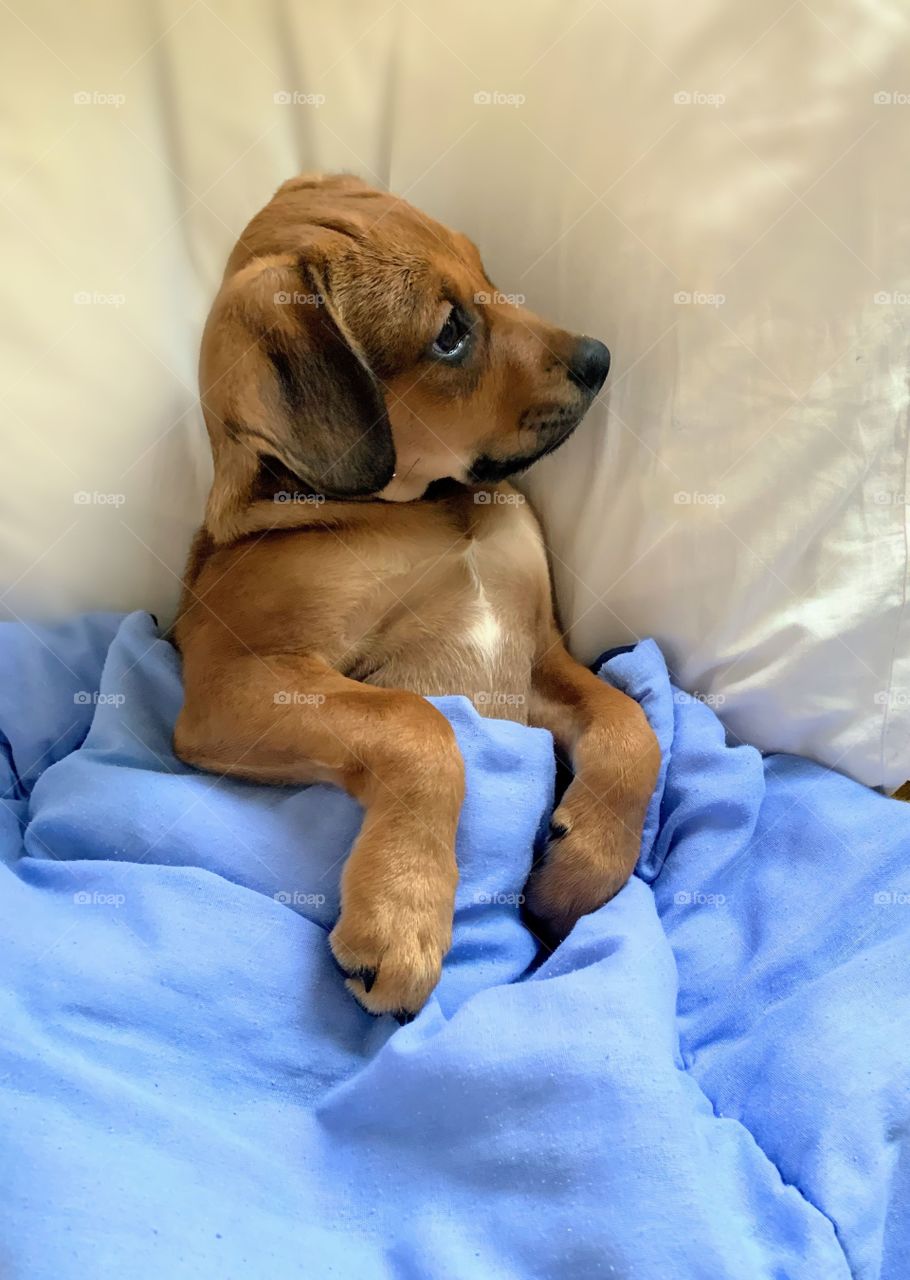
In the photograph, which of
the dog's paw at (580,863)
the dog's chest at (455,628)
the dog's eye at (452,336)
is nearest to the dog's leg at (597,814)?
the dog's paw at (580,863)

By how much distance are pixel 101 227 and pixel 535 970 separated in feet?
6.03

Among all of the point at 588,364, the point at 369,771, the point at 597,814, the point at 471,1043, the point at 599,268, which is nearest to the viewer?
the point at 471,1043

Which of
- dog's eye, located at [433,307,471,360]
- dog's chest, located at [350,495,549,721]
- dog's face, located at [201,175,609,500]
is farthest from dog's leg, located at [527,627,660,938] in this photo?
dog's eye, located at [433,307,471,360]

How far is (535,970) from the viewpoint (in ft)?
5.04

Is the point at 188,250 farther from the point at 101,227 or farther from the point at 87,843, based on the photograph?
the point at 87,843

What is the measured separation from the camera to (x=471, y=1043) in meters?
1.22

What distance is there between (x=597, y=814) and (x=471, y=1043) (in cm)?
51

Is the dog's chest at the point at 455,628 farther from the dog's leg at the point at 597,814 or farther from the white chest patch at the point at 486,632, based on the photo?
the dog's leg at the point at 597,814

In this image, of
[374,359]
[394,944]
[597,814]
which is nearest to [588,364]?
[374,359]

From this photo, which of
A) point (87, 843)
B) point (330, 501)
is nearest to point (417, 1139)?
point (87, 843)

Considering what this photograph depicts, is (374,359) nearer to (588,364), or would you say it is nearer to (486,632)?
(588,364)

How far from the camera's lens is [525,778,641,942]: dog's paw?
61.7 inches

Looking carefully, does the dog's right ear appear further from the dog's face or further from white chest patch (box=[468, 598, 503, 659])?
white chest patch (box=[468, 598, 503, 659])

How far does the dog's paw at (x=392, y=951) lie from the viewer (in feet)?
4.32
